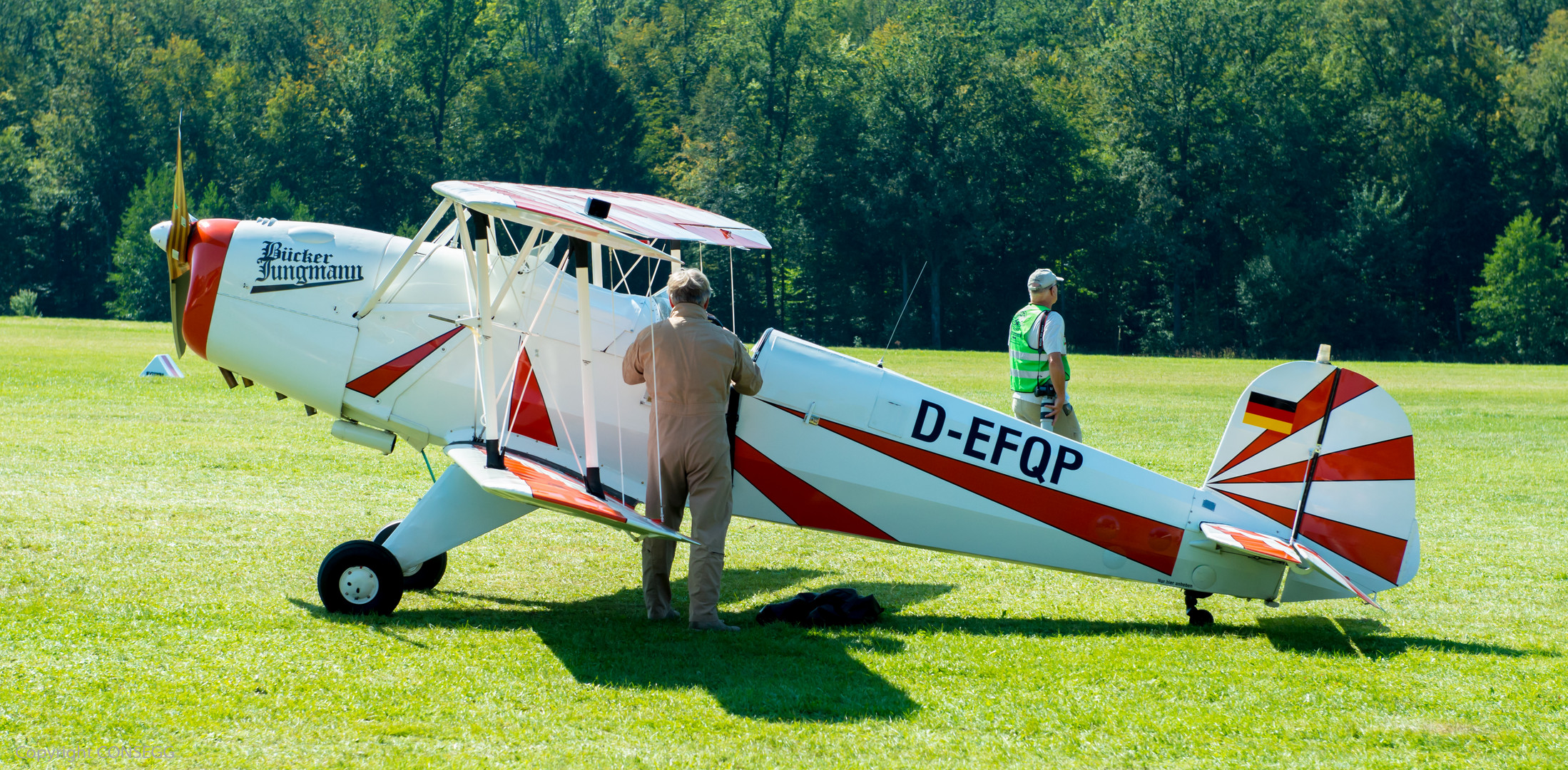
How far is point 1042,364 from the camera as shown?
8.70 metres

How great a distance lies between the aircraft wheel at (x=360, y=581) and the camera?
6.91 meters

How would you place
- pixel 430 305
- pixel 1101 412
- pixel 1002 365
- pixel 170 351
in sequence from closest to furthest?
1. pixel 430 305
2. pixel 1101 412
3. pixel 170 351
4. pixel 1002 365

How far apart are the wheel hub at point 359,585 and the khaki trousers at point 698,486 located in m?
1.63

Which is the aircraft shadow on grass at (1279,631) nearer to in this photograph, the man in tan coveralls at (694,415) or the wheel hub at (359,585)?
the man in tan coveralls at (694,415)

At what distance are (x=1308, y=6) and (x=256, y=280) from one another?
213 ft

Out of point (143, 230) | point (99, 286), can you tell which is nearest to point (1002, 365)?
point (143, 230)

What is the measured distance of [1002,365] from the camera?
115 feet

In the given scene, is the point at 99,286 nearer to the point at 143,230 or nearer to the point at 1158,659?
the point at 143,230

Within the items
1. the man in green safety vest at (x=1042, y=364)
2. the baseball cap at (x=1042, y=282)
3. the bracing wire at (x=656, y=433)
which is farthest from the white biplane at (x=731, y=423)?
the baseball cap at (x=1042, y=282)

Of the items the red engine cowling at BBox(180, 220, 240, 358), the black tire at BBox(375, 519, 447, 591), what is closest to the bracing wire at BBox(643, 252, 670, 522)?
the black tire at BBox(375, 519, 447, 591)

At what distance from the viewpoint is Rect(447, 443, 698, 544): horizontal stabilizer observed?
598 centimetres

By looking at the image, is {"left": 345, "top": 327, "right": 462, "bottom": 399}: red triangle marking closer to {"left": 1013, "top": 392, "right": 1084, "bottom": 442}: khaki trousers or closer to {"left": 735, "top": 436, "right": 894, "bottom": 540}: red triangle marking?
{"left": 735, "top": 436, "right": 894, "bottom": 540}: red triangle marking

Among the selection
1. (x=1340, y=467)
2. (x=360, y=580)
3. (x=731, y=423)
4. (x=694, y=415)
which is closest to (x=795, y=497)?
(x=731, y=423)

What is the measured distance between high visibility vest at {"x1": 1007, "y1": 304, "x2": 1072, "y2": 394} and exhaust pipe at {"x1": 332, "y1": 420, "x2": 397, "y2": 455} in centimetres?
426
